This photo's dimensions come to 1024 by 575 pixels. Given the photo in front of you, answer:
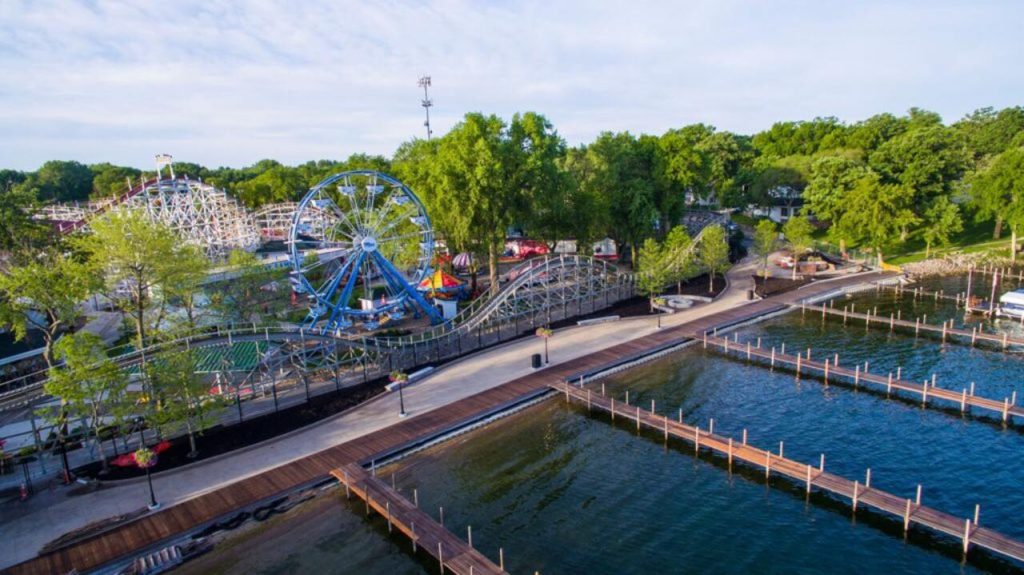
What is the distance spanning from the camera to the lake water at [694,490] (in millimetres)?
24078

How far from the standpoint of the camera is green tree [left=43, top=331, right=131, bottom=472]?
28.3 m

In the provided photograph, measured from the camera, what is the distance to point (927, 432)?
33406mm

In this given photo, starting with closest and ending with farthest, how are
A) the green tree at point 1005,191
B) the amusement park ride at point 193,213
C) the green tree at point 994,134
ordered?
the amusement park ride at point 193,213
the green tree at point 1005,191
the green tree at point 994,134

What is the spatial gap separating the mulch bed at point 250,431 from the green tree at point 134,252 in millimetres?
6515

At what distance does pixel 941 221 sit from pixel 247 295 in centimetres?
8335

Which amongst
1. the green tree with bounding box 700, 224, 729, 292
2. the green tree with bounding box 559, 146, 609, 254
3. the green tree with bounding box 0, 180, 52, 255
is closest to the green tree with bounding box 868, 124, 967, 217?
the green tree with bounding box 700, 224, 729, 292

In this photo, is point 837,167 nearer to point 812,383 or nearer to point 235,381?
point 812,383

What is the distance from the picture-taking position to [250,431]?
34.2 m

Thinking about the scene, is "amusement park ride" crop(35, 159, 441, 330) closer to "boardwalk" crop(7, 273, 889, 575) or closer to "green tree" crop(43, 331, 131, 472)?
"green tree" crop(43, 331, 131, 472)

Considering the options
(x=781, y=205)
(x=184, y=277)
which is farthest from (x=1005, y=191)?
(x=184, y=277)

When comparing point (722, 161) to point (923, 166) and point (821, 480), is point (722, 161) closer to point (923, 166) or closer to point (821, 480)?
point (923, 166)

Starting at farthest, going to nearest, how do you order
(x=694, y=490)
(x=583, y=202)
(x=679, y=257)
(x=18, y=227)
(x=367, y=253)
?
1. (x=583, y=202)
2. (x=679, y=257)
3. (x=18, y=227)
4. (x=367, y=253)
5. (x=694, y=490)

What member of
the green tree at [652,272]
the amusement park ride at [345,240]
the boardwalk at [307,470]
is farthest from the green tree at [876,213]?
the amusement park ride at [345,240]

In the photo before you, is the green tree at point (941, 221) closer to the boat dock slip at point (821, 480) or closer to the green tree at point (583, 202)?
the green tree at point (583, 202)
